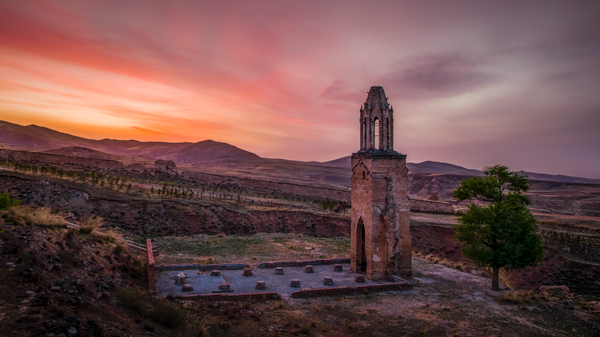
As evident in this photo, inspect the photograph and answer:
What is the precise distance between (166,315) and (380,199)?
10.7 m

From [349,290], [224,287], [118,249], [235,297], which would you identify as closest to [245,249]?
[224,287]

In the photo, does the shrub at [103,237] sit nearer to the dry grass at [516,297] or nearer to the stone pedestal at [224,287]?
the stone pedestal at [224,287]

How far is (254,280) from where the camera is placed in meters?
15.8

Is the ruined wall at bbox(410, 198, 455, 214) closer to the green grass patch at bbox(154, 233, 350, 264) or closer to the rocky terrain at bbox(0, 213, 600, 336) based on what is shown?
the green grass patch at bbox(154, 233, 350, 264)

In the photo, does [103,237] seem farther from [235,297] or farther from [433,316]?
[433,316]

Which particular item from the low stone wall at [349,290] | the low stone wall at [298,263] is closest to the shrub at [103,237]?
the low stone wall at [298,263]

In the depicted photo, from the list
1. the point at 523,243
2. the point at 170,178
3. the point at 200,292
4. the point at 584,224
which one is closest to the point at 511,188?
the point at 523,243

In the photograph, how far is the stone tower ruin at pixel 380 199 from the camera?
16.5m

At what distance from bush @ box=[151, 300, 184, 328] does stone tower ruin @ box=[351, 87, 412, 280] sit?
9.50 m

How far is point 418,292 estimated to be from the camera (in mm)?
15195

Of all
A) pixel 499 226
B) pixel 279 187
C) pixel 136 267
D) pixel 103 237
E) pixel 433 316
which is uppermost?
pixel 499 226

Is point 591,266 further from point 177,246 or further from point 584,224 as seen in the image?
point 177,246

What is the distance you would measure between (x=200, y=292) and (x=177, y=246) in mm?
10060

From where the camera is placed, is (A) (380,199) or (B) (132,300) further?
Result: (A) (380,199)
